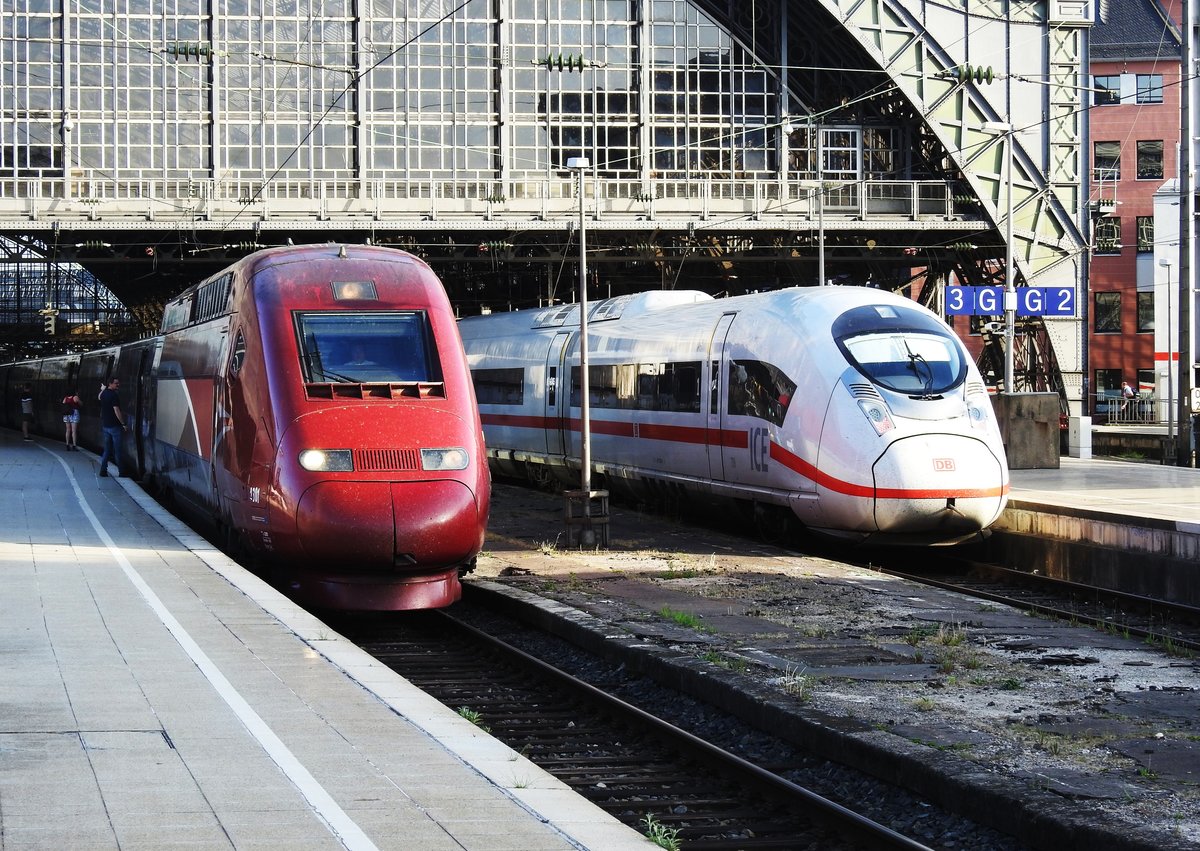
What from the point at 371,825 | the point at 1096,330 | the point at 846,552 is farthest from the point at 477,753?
the point at 1096,330

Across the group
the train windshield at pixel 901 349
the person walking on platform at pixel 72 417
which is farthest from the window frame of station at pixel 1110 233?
the train windshield at pixel 901 349

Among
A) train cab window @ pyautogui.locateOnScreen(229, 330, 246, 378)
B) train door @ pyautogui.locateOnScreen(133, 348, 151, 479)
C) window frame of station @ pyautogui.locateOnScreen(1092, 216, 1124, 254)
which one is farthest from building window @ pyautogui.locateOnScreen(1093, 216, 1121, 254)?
train cab window @ pyautogui.locateOnScreen(229, 330, 246, 378)

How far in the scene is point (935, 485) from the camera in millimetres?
18594

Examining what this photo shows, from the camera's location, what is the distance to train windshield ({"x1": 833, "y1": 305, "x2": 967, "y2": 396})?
19078 millimetres

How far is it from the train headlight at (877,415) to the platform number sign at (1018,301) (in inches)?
580

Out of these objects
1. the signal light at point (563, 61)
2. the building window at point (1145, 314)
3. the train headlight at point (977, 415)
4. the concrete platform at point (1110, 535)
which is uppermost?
the signal light at point (563, 61)

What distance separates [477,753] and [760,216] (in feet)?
139

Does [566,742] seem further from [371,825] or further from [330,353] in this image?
[330,353]

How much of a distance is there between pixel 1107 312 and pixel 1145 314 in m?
1.70

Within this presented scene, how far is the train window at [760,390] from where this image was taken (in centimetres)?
2002

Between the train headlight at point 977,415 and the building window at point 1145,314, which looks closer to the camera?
the train headlight at point 977,415

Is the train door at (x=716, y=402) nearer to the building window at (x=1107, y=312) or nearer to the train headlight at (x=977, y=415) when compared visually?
the train headlight at (x=977, y=415)

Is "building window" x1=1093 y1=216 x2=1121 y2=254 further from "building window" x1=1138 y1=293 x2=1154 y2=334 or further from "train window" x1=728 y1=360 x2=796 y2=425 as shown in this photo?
"train window" x1=728 y1=360 x2=796 y2=425

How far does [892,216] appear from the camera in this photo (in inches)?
1918
